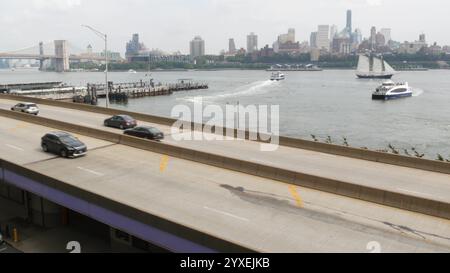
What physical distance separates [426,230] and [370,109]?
82.7 meters

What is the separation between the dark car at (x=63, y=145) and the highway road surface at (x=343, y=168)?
757 centimetres

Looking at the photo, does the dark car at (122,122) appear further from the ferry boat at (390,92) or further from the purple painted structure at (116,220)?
the ferry boat at (390,92)

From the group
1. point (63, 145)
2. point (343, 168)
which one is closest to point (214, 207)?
point (343, 168)

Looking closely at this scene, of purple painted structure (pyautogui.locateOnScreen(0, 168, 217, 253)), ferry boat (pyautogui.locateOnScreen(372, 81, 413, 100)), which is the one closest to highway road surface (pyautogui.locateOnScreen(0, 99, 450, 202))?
purple painted structure (pyautogui.locateOnScreen(0, 168, 217, 253))

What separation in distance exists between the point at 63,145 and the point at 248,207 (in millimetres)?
14006

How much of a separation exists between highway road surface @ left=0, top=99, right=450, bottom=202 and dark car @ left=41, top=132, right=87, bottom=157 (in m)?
7.57

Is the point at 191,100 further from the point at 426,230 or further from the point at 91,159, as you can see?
the point at 426,230

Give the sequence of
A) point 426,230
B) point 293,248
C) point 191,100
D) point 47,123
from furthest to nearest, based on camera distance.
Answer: point 191,100
point 47,123
point 426,230
point 293,248

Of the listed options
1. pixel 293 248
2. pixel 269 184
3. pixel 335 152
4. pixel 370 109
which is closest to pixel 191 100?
pixel 370 109

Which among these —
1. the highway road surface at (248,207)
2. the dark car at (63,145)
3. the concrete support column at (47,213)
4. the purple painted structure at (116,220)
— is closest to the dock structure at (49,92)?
the dark car at (63,145)

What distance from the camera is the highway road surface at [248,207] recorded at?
15.3m

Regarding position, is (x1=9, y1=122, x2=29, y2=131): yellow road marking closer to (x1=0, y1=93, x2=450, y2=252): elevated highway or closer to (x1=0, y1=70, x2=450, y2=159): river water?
(x1=0, y1=93, x2=450, y2=252): elevated highway

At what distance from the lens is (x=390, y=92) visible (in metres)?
114
